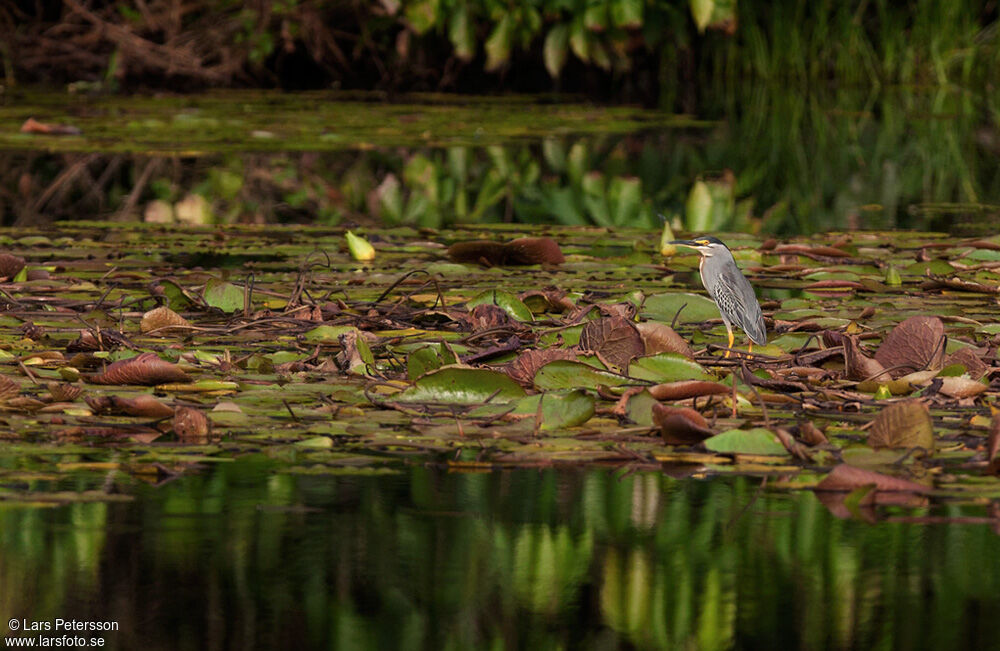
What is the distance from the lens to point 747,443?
9.39 ft

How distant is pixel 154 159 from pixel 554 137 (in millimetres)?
2537

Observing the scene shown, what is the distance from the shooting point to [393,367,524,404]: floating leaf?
323 centimetres

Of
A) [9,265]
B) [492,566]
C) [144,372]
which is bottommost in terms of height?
[492,566]

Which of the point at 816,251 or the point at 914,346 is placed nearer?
the point at 914,346

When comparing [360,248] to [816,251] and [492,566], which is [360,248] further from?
[492,566]

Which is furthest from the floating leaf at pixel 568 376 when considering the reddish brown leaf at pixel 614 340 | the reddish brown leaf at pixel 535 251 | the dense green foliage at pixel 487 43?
the dense green foliage at pixel 487 43

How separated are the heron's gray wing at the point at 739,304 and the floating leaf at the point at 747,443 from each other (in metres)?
0.79

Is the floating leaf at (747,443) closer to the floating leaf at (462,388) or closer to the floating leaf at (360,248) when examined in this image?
the floating leaf at (462,388)

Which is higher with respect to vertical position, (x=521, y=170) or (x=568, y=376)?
(x=521, y=170)

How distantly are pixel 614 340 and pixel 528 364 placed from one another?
0.84 ft

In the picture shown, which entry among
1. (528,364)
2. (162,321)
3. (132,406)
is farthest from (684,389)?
(162,321)

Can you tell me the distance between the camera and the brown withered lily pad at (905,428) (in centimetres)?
286

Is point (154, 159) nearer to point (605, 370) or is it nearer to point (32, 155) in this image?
point (32, 155)

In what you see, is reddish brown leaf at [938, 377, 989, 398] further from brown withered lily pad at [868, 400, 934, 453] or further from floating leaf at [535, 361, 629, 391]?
floating leaf at [535, 361, 629, 391]
